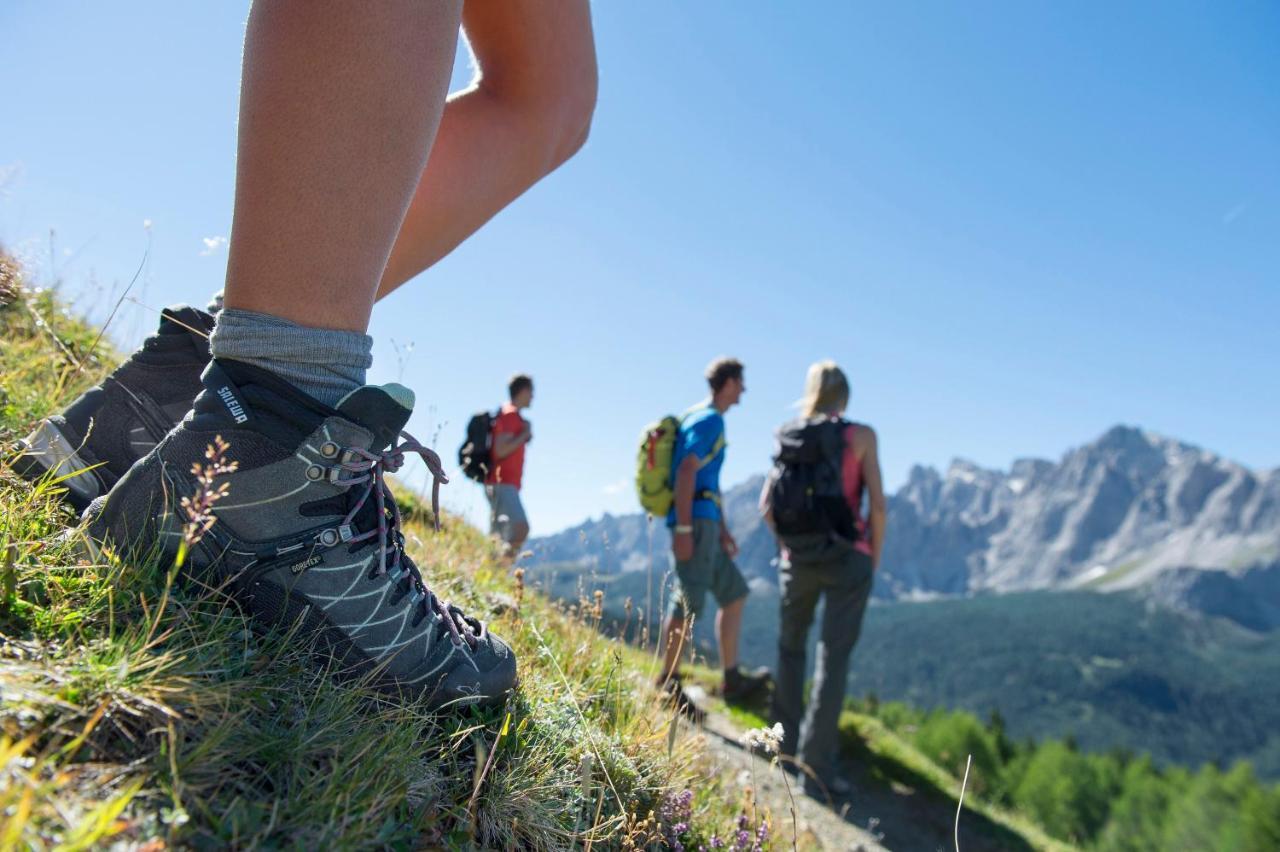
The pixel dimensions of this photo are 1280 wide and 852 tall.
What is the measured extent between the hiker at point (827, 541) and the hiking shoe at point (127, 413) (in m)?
6.03

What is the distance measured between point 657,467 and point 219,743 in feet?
24.3

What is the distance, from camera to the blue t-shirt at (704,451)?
319 inches

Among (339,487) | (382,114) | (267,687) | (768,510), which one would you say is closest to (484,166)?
(382,114)

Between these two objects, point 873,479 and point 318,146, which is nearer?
point 318,146

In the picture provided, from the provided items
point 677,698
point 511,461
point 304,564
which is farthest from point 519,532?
point 304,564

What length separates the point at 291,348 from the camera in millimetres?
1390

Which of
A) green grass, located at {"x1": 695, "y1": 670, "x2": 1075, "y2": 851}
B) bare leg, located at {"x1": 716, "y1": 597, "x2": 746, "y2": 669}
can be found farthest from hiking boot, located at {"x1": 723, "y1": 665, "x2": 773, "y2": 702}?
bare leg, located at {"x1": 716, "y1": 597, "x2": 746, "y2": 669}

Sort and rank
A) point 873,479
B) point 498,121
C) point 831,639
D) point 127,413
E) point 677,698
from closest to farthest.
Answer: point 127,413, point 498,121, point 677,698, point 831,639, point 873,479

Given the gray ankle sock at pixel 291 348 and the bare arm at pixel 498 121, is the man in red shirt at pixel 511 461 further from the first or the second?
the gray ankle sock at pixel 291 348

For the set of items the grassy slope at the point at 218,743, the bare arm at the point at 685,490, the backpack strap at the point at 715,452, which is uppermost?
the backpack strap at the point at 715,452

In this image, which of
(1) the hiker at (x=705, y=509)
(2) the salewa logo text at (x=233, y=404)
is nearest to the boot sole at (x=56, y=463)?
(2) the salewa logo text at (x=233, y=404)

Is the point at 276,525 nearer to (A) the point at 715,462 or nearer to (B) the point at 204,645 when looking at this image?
(B) the point at 204,645

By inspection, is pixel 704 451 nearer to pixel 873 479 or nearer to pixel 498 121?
pixel 873 479

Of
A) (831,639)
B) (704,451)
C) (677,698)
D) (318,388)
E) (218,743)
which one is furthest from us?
(704,451)
